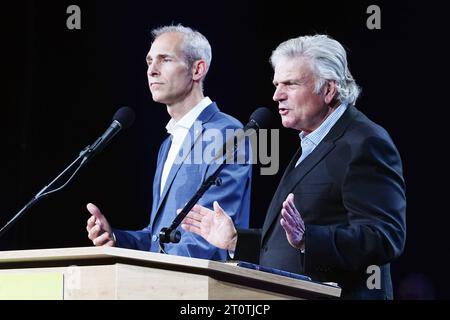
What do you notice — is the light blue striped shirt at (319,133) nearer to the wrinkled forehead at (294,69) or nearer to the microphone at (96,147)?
the wrinkled forehead at (294,69)

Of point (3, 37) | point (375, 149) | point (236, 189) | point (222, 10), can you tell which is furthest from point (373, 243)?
point (3, 37)

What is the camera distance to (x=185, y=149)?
3.72m

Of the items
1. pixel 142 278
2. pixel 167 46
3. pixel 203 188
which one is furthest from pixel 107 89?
pixel 142 278

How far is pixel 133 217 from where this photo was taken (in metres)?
4.54

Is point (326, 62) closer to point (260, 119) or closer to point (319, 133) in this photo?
point (319, 133)

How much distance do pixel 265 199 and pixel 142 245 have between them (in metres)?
0.95

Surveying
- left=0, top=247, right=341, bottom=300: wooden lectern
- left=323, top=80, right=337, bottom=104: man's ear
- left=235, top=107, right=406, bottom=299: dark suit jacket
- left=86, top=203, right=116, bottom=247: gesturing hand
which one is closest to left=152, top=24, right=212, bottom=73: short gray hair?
left=323, top=80, right=337, bottom=104: man's ear

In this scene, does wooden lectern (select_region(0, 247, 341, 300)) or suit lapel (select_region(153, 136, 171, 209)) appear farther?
suit lapel (select_region(153, 136, 171, 209))

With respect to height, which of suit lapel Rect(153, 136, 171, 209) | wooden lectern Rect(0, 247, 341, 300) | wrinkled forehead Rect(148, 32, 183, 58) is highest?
wrinkled forehead Rect(148, 32, 183, 58)

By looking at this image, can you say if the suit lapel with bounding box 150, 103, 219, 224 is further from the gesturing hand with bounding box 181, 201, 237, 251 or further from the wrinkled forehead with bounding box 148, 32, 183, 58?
the gesturing hand with bounding box 181, 201, 237, 251

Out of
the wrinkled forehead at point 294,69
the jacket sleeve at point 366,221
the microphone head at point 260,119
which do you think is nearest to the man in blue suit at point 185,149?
the wrinkled forehead at point 294,69

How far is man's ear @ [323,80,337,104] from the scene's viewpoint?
10.9 feet

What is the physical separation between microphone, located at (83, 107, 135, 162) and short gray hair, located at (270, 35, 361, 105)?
712 mm

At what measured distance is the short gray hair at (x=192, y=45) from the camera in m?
3.92
